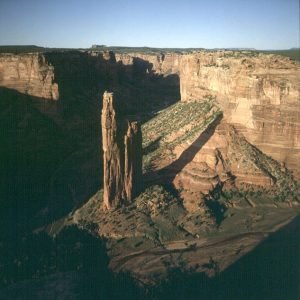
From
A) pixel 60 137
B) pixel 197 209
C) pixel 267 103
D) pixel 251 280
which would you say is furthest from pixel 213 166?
pixel 60 137

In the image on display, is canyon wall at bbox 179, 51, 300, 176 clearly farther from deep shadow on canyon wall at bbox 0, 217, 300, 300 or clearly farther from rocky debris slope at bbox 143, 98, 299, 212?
deep shadow on canyon wall at bbox 0, 217, 300, 300

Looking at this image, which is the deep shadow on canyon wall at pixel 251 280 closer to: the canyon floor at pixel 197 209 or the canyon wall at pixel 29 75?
the canyon floor at pixel 197 209

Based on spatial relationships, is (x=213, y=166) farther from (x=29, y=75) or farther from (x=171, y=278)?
(x=29, y=75)

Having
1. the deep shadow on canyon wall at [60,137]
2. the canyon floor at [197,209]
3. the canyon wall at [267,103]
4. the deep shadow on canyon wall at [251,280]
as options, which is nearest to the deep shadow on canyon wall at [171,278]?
the deep shadow on canyon wall at [251,280]

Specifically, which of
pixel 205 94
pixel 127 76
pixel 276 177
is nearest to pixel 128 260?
pixel 276 177

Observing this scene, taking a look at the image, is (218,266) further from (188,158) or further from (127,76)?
(127,76)

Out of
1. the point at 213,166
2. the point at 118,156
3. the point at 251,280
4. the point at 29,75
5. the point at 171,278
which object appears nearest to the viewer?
the point at 251,280
